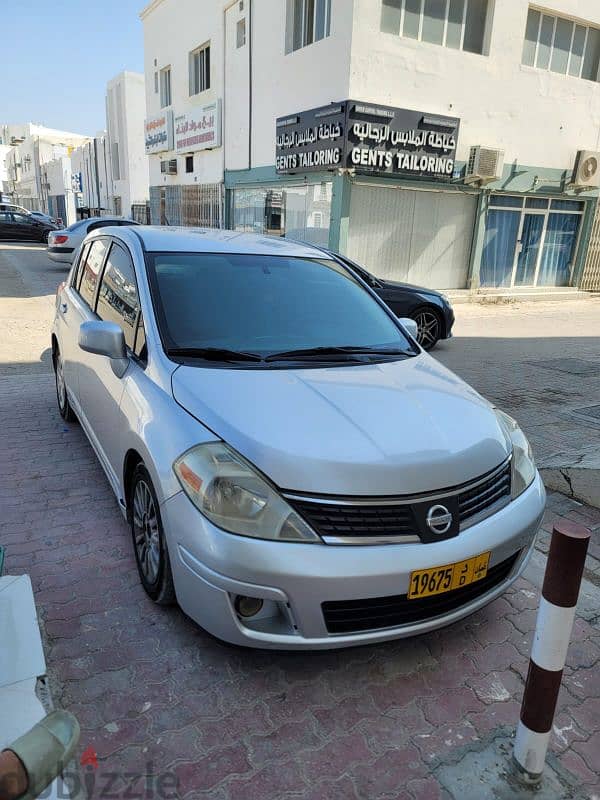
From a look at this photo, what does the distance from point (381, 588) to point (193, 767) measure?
89cm

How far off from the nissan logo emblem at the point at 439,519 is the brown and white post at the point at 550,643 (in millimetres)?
434

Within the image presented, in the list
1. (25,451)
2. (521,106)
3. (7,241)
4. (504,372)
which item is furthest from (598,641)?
(7,241)

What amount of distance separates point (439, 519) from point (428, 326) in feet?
22.8

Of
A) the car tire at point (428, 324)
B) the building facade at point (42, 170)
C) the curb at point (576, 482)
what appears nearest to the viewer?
the curb at point (576, 482)

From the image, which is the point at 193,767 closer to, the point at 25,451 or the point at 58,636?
the point at 58,636

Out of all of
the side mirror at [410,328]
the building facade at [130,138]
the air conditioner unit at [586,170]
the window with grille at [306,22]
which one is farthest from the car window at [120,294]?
the building facade at [130,138]

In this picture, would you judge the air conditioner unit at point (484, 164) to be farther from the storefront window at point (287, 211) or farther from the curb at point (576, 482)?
the curb at point (576, 482)

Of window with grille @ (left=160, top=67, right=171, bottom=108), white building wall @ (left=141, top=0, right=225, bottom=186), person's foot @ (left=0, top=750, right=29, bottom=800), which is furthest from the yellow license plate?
window with grille @ (left=160, top=67, right=171, bottom=108)

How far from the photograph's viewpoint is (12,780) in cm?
111

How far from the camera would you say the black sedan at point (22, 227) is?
2861cm

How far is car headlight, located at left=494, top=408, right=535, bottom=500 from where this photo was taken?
8.79 feet

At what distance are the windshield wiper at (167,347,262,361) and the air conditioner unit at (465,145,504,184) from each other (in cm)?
1289

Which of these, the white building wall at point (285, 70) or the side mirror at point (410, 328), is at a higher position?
the white building wall at point (285, 70)

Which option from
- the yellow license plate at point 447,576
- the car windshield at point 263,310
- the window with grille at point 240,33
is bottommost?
the yellow license plate at point 447,576
